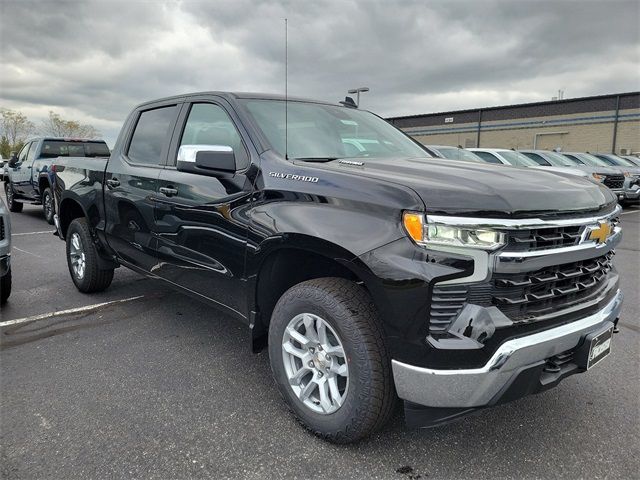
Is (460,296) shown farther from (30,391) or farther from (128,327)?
(128,327)

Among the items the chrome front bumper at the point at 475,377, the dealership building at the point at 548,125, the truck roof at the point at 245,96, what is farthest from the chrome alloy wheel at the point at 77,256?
the dealership building at the point at 548,125

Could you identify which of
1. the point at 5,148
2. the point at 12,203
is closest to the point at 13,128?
the point at 5,148

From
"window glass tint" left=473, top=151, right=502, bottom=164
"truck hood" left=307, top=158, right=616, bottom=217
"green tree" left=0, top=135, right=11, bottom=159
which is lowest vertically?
"truck hood" left=307, top=158, right=616, bottom=217

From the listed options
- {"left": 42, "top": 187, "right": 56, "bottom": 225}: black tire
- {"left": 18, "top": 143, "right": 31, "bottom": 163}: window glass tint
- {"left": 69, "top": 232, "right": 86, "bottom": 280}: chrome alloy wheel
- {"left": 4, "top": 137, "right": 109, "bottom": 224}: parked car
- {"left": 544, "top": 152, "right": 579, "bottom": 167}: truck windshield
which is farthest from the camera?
{"left": 544, "top": 152, "right": 579, "bottom": 167}: truck windshield

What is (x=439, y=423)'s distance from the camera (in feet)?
7.14

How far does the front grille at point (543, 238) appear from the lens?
211 cm

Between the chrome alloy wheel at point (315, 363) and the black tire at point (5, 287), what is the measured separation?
3.15 metres

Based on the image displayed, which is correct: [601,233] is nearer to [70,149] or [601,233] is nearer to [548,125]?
[70,149]

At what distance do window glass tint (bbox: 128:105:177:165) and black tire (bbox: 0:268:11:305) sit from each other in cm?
161

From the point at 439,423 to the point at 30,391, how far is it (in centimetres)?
249

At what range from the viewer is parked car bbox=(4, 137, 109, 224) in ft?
34.7

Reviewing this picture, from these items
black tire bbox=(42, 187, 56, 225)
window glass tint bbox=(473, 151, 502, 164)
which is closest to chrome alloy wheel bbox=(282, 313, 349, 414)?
black tire bbox=(42, 187, 56, 225)

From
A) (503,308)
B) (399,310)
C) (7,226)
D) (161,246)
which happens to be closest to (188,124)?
(161,246)

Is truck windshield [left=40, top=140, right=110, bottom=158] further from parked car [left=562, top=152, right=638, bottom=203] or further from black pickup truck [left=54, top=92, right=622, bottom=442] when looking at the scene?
parked car [left=562, top=152, right=638, bottom=203]
